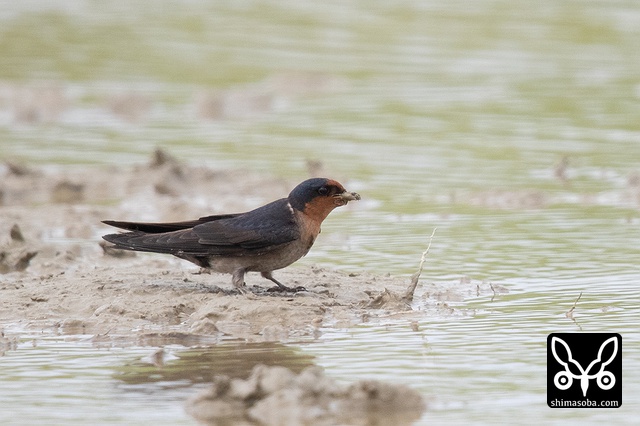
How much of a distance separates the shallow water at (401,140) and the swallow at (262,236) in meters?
0.74

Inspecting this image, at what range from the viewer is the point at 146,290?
7324 millimetres

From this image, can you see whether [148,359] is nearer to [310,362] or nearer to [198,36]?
[310,362]

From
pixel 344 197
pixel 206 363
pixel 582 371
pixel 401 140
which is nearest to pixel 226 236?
pixel 344 197

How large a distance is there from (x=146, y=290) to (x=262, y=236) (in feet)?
2.44

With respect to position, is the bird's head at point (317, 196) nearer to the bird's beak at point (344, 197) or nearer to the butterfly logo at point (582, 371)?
the bird's beak at point (344, 197)

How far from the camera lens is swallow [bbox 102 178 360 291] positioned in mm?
7145

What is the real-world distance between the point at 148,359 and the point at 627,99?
31.5 ft

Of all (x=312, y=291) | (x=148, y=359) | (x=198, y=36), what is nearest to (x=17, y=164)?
(x=312, y=291)

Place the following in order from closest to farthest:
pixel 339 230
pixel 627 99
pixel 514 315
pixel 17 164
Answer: pixel 514 315, pixel 339 230, pixel 17 164, pixel 627 99

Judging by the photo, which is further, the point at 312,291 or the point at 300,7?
the point at 300,7

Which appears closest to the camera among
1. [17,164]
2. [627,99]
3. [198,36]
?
[17,164]

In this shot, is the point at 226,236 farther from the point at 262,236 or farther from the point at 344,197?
the point at 344,197

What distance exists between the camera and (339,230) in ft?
31.7

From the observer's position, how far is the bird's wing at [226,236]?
7.12m
